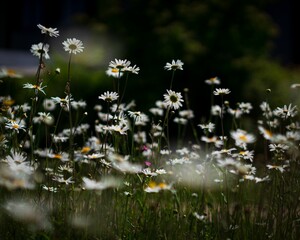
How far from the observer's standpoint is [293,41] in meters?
12.7

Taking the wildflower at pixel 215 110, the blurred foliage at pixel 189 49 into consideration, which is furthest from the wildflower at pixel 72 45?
the blurred foliage at pixel 189 49

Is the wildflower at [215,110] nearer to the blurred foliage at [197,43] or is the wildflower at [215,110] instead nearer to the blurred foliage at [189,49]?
the blurred foliage at [189,49]

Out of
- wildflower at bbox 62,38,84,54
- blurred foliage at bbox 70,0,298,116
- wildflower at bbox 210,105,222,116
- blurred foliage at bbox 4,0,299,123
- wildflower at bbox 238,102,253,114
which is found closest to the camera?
wildflower at bbox 62,38,84,54

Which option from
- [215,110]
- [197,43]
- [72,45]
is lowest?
[72,45]

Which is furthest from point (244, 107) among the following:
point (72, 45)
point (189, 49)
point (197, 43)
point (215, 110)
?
point (197, 43)

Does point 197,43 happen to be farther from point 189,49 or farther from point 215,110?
point 215,110

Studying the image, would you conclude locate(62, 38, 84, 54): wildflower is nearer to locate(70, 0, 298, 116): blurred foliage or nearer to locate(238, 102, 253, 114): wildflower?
locate(238, 102, 253, 114): wildflower

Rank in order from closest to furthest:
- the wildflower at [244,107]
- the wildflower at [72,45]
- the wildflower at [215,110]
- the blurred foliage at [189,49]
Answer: the wildflower at [72,45], the wildflower at [244,107], the wildflower at [215,110], the blurred foliage at [189,49]

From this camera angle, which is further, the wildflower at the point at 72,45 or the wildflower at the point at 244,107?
the wildflower at the point at 244,107

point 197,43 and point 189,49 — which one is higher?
point 197,43

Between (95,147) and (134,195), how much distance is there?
608 mm

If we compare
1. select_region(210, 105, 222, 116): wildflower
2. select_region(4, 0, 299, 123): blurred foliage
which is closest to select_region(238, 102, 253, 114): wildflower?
select_region(210, 105, 222, 116): wildflower

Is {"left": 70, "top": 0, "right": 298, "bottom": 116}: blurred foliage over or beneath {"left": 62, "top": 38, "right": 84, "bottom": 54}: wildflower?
over

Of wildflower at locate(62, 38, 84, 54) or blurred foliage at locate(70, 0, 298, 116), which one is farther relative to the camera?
blurred foliage at locate(70, 0, 298, 116)
